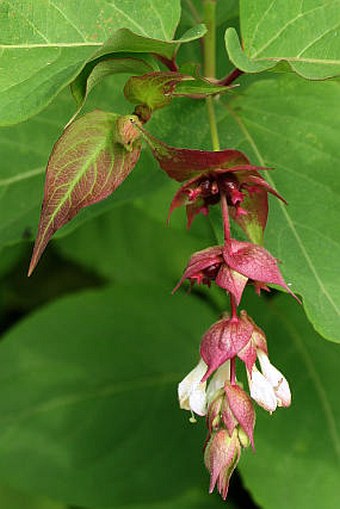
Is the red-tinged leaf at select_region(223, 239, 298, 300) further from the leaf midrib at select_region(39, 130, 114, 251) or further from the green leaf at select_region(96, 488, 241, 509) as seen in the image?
the green leaf at select_region(96, 488, 241, 509)

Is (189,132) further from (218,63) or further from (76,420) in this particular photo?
(76,420)

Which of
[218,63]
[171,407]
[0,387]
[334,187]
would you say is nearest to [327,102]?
[334,187]

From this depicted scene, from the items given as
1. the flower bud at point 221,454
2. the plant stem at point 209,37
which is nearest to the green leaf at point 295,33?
the plant stem at point 209,37

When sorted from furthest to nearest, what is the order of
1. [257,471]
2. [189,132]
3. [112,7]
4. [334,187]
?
1. [257,471]
2. [189,132]
3. [334,187]
4. [112,7]

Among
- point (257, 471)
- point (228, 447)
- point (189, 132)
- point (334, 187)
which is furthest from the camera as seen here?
point (257, 471)

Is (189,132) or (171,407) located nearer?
(189,132)

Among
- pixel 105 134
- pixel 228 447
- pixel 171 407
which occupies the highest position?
pixel 105 134
